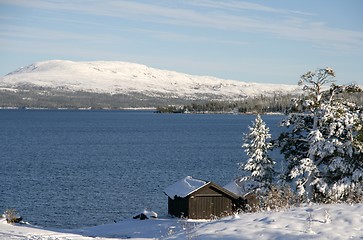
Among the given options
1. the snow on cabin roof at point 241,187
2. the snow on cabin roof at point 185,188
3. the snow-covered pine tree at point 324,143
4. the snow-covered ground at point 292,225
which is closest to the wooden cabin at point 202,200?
the snow on cabin roof at point 185,188

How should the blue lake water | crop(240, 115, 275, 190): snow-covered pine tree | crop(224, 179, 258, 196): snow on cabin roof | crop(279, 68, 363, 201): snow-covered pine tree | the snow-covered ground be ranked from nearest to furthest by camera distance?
1. the snow-covered ground
2. crop(279, 68, 363, 201): snow-covered pine tree
3. crop(240, 115, 275, 190): snow-covered pine tree
4. crop(224, 179, 258, 196): snow on cabin roof
5. the blue lake water

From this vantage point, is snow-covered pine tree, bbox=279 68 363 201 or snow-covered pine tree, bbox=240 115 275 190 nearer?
snow-covered pine tree, bbox=279 68 363 201

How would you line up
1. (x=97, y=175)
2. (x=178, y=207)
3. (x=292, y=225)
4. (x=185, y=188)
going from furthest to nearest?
(x=97, y=175), (x=178, y=207), (x=185, y=188), (x=292, y=225)

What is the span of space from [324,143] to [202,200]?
11.9 metres

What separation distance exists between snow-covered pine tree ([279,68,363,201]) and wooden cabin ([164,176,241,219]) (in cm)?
803

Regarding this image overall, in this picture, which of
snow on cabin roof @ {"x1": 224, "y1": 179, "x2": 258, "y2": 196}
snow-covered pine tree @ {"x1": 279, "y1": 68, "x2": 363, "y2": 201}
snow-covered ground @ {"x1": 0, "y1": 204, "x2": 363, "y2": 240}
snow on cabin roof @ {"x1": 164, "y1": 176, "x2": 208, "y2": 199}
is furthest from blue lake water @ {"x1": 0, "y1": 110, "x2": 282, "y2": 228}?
snow-covered ground @ {"x1": 0, "y1": 204, "x2": 363, "y2": 240}

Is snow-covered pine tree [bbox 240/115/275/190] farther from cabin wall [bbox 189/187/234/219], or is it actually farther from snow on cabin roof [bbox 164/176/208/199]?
snow on cabin roof [bbox 164/176/208/199]

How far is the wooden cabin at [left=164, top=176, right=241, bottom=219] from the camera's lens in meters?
36.7

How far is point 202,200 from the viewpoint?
122 feet

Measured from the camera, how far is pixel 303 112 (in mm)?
30531

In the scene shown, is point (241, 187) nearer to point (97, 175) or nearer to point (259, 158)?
point (259, 158)

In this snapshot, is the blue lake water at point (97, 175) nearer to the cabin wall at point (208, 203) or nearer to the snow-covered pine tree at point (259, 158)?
the cabin wall at point (208, 203)

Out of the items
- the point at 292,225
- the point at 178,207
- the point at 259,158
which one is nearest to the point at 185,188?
the point at 178,207

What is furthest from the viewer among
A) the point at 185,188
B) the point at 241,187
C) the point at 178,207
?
the point at 241,187
